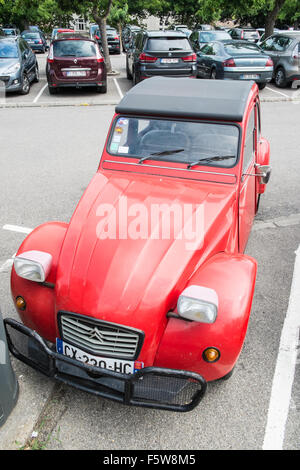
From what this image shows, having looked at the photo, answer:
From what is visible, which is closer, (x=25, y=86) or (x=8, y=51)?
(x=8, y=51)

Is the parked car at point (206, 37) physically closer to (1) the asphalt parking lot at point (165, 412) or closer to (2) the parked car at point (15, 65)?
(2) the parked car at point (15, 65)

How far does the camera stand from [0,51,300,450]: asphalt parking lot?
289 centimetres

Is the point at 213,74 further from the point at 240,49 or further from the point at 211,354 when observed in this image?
the point at 211,354

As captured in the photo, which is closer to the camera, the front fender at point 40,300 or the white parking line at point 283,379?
the white parking line at point 283,379

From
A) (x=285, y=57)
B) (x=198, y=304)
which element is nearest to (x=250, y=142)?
(x=198, y=304)

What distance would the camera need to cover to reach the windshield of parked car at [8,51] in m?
13.5

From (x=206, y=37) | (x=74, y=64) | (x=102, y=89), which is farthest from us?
(x=206, y=37)

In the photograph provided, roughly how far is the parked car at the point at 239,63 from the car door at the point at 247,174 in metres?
9.86

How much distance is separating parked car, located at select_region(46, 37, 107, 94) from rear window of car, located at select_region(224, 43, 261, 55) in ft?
14.6

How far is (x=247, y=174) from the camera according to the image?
3.96m

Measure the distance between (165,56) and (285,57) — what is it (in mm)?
4507

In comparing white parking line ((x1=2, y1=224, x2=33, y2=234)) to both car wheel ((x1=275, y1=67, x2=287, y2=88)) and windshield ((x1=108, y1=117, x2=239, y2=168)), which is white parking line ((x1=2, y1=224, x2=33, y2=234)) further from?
car wheel ((x1=275, y1=67, x2=287, y2=88))

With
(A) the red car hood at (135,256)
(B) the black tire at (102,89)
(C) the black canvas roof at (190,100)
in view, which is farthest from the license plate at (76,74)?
(A) the red car hood at (135,256)

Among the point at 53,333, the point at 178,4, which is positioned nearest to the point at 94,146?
the point at 53,333
